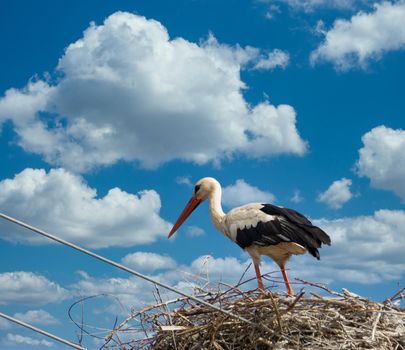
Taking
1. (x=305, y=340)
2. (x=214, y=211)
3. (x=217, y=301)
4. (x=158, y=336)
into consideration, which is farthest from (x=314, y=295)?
(x=214, y=211)

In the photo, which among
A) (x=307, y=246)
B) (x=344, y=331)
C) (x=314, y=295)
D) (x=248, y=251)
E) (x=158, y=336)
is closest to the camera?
(x=344, y=331)

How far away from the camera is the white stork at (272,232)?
7273 millimetres

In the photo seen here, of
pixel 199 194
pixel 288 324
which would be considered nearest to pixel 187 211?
pixel 199 194

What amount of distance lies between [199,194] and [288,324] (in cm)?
493

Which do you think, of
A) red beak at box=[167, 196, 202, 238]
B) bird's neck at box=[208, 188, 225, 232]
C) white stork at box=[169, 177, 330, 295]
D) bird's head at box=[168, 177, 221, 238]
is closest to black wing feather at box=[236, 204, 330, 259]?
white stork at box=[169, 177, 330, 295]

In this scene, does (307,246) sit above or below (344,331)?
above

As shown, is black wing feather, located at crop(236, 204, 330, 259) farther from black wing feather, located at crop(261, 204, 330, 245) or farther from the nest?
the nest

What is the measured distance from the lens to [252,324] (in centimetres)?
441

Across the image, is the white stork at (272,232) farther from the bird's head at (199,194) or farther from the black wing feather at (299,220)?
the bird's head at (199,194)

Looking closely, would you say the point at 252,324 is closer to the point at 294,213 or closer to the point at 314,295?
the point at 314,295

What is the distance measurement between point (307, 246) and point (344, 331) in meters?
2.85

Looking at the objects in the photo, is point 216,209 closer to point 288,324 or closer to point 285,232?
point 285,232

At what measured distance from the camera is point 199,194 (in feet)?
30.5

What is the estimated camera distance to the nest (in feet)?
14.4
